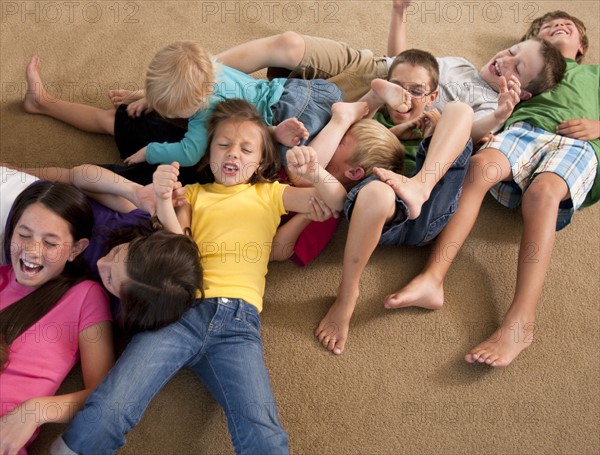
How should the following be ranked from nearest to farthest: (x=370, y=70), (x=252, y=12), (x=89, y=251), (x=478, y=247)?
(x=89, y=251) → (x=478, y=247) → (x=370, y=70) → (x=252, y=12)

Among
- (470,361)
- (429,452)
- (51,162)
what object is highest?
(51,162)

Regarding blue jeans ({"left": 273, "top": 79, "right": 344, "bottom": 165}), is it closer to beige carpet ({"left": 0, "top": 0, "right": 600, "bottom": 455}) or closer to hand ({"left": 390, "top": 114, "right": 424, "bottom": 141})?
hand ({"left": 390, "top": 114, "right": 424, "bottom": 141})

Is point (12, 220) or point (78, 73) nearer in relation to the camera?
point (12, 220)

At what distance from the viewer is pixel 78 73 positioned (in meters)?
1.61

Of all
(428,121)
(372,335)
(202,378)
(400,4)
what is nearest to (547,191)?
(428,121)

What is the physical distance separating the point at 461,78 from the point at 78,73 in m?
1.08

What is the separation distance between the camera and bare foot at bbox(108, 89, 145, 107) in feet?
4.93

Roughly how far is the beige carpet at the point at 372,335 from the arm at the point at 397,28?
0.43 metres

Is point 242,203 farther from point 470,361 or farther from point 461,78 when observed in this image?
point 461,78

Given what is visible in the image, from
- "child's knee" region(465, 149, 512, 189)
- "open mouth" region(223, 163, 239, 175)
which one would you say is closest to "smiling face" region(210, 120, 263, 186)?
"open mouth" region(223, 163, 239, 175)

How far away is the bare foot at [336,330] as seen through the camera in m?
1.26

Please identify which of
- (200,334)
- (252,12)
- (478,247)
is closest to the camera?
(200,334)

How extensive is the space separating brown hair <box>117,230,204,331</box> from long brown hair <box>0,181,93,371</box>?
157mm

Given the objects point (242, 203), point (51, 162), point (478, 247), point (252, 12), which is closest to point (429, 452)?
point (478, 247)
